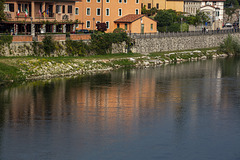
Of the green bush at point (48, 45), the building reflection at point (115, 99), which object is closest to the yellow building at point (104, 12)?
the green bush at point (48, 45)

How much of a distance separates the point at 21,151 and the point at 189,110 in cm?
1787

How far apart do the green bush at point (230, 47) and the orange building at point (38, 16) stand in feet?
107

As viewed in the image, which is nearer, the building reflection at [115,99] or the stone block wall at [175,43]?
the building reflection at [115,99]

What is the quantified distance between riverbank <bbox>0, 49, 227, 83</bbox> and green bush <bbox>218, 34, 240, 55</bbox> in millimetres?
14833

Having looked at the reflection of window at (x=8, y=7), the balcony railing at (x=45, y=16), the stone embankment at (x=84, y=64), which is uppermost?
the reflection of window at (x=8, y=7)

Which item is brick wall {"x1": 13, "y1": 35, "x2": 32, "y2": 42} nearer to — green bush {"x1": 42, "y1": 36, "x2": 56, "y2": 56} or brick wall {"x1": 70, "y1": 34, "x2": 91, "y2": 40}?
green bush {"x1": 42, "y1": 36, "x2": 56, "y2": 56}

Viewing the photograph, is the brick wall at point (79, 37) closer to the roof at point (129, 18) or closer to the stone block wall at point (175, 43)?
the stone block wall at point (175, 43)

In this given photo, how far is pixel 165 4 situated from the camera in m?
127

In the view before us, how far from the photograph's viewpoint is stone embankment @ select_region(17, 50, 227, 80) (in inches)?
2370

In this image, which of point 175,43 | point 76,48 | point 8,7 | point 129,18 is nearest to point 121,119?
point 76,48

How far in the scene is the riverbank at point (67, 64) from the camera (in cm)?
5797

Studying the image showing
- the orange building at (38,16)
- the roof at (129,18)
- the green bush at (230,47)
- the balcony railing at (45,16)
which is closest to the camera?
the orange building at (38,16)

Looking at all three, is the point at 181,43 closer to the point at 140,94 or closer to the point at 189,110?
the point at 140,94

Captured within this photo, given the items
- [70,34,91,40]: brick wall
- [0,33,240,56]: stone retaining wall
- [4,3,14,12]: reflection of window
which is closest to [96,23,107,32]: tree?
[0,33,240,56]: stone retaining wall
